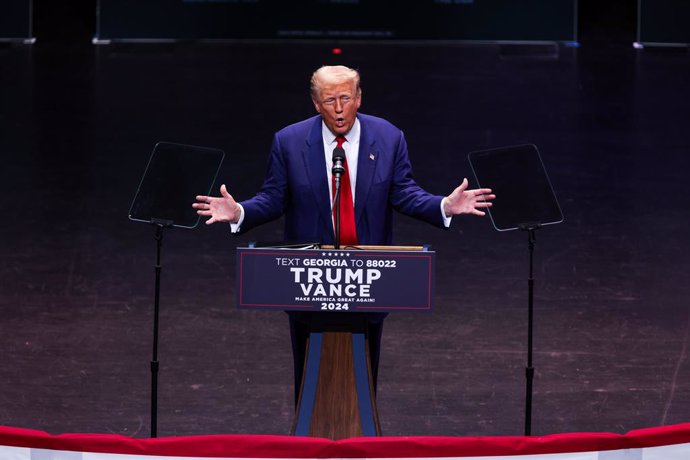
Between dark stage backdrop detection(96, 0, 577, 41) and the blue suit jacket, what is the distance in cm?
988

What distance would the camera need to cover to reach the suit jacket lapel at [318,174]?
15.7ft

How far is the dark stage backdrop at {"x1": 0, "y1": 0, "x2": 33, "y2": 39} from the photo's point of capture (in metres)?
14.3

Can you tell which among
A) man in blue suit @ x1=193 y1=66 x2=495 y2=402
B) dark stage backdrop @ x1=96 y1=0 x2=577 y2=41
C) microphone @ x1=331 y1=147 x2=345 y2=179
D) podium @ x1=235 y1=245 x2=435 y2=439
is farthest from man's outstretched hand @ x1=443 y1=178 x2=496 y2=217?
dark stage backdrop @ x1=96 y1=0 x2=577 y2=41

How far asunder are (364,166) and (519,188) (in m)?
0.70

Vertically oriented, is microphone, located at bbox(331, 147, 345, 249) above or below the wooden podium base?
above

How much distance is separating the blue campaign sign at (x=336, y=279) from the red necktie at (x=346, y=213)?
455mm

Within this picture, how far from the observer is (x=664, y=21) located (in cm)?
1439

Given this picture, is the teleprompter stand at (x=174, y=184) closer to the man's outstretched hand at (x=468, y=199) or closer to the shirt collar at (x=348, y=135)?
the shirt collar at (x=348, y=135)

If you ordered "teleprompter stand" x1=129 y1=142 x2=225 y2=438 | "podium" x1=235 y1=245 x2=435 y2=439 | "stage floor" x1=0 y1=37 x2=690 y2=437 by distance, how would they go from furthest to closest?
"stage floor" x1=0 y1=37 x2=690 y2=437 → "teleprompter stand" x1=129 y1=142 x2=225 y2=438 → "podium" x1=235 y1=245 x2=435 y2=439

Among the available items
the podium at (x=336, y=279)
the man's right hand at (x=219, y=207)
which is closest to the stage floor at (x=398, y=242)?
the man's right hand at (x=219, y=207)

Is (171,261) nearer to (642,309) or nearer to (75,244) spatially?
(75,244)

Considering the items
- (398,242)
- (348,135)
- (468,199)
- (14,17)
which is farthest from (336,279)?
(14,17)

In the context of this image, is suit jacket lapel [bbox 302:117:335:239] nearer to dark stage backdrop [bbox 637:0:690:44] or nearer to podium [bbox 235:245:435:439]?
podium [bbox 235:245:435:439]

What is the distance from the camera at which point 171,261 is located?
26.6ft
